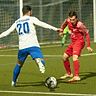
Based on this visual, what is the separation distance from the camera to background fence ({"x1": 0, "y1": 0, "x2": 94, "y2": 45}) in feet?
88.6

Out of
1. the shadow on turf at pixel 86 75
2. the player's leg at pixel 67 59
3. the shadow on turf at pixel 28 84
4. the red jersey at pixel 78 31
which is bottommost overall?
the shadow on turf at pixel 28 84

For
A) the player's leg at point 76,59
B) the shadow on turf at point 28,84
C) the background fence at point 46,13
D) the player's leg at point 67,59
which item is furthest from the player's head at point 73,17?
the background fence at point 46,13

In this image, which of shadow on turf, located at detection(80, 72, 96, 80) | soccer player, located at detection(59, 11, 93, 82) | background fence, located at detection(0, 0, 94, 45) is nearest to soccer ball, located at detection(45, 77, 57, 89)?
soccer player, located at detection(59, 11, 93, 82)

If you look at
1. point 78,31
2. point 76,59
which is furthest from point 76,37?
point 76,59

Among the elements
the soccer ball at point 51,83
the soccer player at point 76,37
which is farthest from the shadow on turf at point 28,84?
the soccer ball at point 51,83

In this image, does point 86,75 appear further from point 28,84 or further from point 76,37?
point 28,84

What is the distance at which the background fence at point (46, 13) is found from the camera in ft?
88.6

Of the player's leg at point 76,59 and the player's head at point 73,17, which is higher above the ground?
the player's head at point 73,17

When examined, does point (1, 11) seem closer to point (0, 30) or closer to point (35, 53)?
point (0, 30)

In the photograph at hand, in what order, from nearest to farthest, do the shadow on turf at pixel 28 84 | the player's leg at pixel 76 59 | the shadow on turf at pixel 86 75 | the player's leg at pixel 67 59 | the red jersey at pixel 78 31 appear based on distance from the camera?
the shadow on turf at pixel 28 84
the player's leg at pixel 76 59
the red jersey at pixel 78 31
the player's leg at pixel 67 59
the shadow on turf at pixel 86 75

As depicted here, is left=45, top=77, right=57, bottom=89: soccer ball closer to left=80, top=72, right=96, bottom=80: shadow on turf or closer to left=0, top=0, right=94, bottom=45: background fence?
left=80, top=72, right=96, bottom=80: shadow on turf

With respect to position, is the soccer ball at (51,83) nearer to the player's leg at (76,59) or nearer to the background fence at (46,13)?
the player's leg at (76,59)

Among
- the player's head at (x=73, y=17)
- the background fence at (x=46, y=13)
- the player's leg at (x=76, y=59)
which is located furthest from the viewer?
the background fence at (x=46, y=13)

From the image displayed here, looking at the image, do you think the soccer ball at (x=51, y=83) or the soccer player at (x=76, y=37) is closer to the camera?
the soccer ball at (x=51, y=83)
